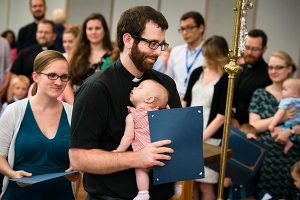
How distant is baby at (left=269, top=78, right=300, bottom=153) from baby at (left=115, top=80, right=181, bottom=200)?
2.42m

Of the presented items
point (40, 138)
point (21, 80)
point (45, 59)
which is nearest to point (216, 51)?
point (45, 59)

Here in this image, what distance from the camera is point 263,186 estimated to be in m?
5.22

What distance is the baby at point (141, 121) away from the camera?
2795mm

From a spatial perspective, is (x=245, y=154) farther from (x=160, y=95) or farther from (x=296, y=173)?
(x=160, y=95)

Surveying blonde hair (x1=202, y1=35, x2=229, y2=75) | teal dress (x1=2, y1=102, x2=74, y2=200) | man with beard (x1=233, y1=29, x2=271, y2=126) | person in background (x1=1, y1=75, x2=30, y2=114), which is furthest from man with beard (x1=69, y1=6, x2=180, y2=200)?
person in background (x1=1, y1=75, x2=30, y2=114)

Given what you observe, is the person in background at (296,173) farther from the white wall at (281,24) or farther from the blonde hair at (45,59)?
the white wall at (281,24)

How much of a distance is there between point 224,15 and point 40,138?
5150 millimetres

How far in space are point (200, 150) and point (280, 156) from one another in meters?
2.50

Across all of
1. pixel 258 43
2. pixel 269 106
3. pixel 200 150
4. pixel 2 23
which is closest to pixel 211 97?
pixel 269 106

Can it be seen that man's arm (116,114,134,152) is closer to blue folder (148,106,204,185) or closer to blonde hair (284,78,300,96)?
blue folder (148,106,204,185)

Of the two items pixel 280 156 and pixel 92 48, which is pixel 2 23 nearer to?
pixel 92 48

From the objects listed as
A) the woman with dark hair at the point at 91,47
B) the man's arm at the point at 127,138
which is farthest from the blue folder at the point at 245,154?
the man's arm at the point at 127,138

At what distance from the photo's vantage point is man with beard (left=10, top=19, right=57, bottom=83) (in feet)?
22.2

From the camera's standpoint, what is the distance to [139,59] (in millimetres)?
2809
